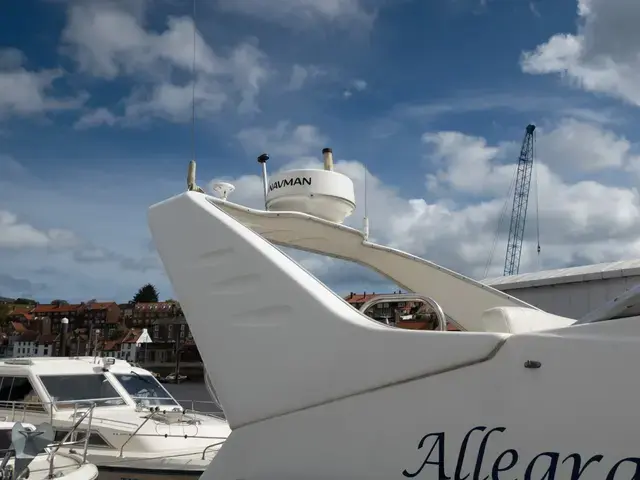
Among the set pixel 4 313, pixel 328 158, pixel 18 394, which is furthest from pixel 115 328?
pixel 328 158

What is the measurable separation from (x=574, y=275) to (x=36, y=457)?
1102 centimetres

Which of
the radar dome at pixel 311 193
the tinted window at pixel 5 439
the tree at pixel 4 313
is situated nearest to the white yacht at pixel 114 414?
the tinted window at pixel 5 439

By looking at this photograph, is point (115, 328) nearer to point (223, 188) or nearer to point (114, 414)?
point (114, 414)

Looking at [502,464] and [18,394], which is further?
[18,394]

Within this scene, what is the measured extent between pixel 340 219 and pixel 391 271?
68cm

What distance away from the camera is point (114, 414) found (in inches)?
352

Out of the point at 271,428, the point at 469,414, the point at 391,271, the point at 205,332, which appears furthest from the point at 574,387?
the point at 391,271

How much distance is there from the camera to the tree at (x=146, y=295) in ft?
403

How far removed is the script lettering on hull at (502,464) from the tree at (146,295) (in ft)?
410

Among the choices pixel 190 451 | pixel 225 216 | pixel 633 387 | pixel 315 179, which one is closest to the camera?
pixel 633 387

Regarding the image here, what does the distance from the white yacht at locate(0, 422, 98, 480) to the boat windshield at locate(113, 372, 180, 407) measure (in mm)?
1869

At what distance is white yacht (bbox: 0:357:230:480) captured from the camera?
296 inches

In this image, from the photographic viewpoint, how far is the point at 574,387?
2.46m

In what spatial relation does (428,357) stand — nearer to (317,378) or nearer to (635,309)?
(317,378)
